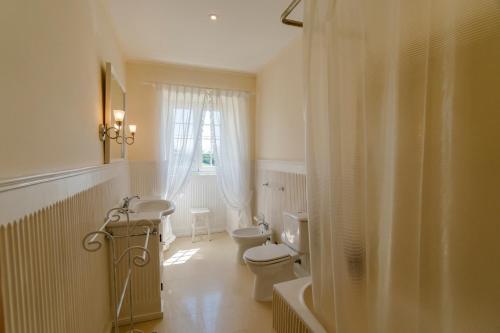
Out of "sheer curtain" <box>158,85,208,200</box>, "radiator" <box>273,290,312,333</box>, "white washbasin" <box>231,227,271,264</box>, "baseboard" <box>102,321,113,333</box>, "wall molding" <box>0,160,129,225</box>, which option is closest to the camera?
"wall molding" <box>0,160,129,225</box>

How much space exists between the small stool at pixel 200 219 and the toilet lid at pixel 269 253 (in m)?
1.50

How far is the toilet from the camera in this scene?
2062 mm

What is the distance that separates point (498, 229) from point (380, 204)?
270mm

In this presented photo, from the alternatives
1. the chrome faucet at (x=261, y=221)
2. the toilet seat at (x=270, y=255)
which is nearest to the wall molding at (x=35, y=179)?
the toilet seat at (x=270, y=255)

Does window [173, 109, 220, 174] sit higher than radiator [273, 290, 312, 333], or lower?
higher

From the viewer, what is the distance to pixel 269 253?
2160mm

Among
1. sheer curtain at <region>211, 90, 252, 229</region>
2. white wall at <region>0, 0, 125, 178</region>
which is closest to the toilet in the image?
sheer curtain at <region>211, 90, 252, 229</region>

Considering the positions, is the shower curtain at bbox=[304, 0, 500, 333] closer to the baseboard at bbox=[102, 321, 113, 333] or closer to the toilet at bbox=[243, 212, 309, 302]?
the toilet at bbox=[243, 212, 309, 302]

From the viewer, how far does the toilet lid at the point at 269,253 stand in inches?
81.3

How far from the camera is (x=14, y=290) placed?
26.3 inches

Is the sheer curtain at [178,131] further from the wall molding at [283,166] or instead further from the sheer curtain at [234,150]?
the wall molding at [283,166]

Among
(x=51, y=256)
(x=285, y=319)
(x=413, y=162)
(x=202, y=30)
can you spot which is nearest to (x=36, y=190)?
(x=51, y=256)

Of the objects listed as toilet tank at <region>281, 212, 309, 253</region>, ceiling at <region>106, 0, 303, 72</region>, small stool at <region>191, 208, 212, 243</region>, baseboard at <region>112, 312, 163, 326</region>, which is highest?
ceiling at <region>106, 0, 303, 72</region>

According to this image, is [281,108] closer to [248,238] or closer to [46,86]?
[248,238]
